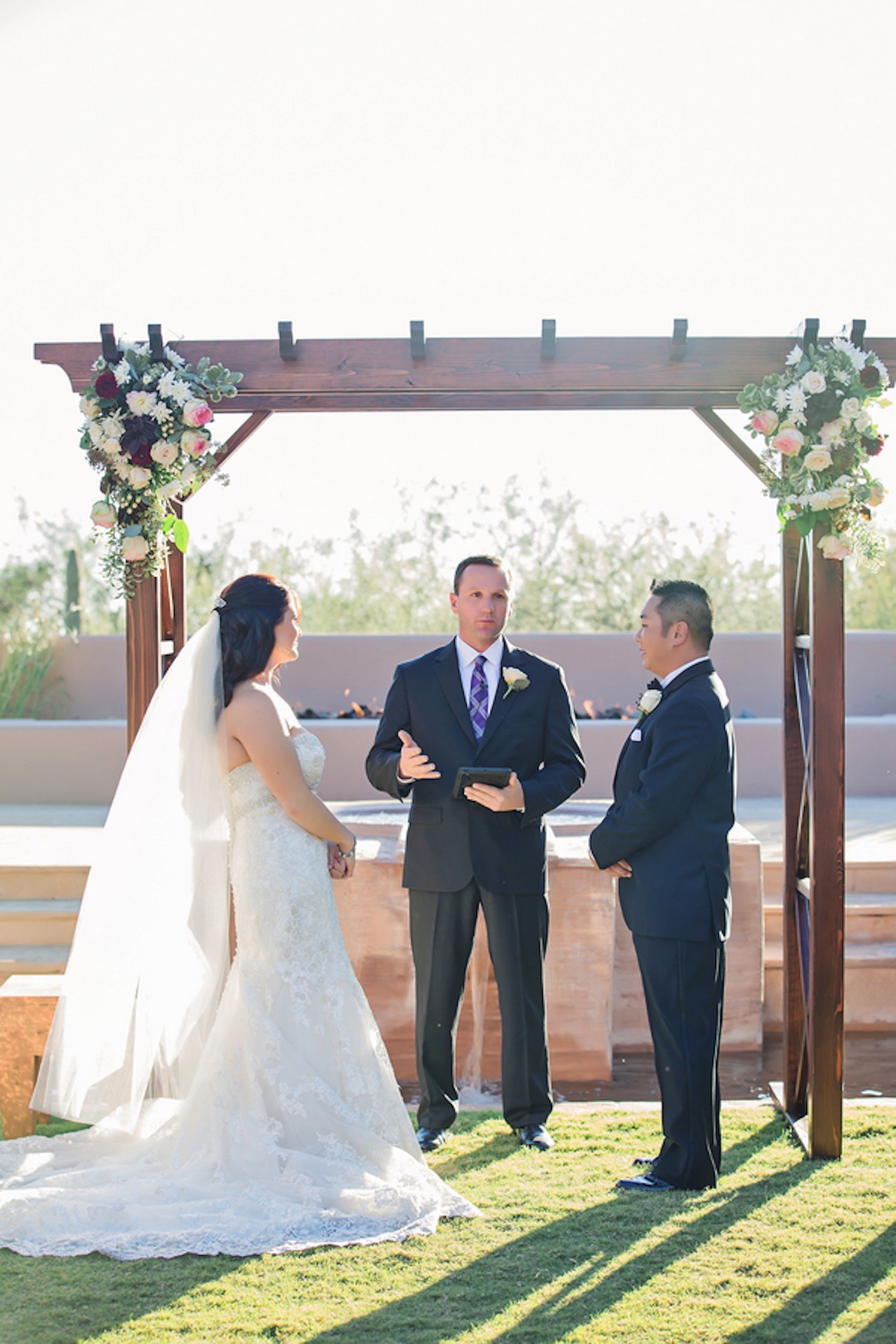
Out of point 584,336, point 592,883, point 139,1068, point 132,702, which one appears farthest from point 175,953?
point 584,336

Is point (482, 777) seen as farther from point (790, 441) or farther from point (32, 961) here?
point (32, 961)

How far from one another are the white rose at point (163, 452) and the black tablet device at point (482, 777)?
1457 millimetres

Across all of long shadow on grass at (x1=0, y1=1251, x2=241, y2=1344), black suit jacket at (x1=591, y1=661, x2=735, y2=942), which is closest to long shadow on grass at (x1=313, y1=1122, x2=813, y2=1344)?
long shadow on grass at (x1=0, y1=1251, x2=241, y2=1344)

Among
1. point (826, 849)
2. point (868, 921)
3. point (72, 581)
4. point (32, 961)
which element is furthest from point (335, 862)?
point (72, 581)

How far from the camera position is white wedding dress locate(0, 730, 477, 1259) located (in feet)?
11.1

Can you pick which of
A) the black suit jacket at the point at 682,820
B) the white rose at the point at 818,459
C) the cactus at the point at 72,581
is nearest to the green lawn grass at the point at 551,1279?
the black suit jacket at the point at 682,820

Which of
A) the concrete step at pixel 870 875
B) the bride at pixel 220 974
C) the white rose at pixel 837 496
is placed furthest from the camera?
the concrete step at pixel 870 875

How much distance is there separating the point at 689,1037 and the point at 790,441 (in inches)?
74.3

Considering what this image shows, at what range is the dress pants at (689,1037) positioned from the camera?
12.3ft

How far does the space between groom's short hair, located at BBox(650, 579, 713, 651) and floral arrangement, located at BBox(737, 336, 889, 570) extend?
0.48 m

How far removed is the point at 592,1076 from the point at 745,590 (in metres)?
10.7

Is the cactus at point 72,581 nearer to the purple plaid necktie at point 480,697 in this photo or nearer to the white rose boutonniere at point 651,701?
the purple plaid necktie at point 480,697

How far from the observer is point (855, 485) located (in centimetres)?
405

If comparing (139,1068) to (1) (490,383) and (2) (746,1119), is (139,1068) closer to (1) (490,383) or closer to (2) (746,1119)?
(2) (746,1119)
